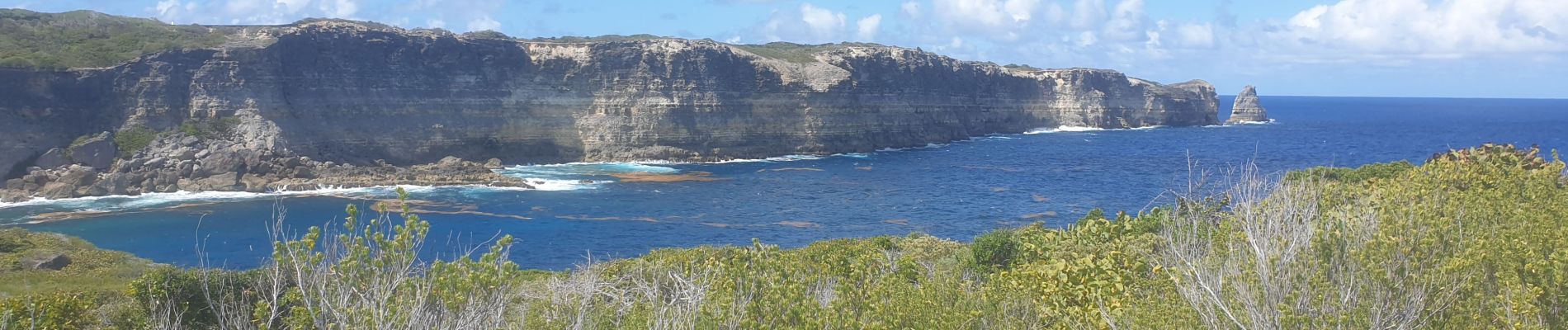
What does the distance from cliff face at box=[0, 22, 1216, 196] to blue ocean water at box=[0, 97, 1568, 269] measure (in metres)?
4.93

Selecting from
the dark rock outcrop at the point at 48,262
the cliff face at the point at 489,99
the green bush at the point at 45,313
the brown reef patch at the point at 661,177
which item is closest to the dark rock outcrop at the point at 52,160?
the cliff face at the point at 489,99

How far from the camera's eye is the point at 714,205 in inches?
2557

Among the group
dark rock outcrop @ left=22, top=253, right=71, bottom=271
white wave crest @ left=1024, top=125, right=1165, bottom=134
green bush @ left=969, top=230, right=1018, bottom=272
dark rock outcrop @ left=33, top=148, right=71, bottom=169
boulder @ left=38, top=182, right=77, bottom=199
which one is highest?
dark rock outcrop @ left=33, top=148, right=71, bottom=169

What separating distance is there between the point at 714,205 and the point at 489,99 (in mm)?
32677

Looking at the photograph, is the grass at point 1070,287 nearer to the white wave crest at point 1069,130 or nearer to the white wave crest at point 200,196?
the white wave crest at point 200,196

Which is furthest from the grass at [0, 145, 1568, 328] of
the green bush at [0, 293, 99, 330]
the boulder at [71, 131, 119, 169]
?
the boulder at [71, 131, 119, 169]

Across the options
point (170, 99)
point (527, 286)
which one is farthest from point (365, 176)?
point (527, 286)

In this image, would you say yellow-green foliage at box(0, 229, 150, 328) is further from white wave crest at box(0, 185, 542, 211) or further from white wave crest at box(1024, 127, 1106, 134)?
white wave crest at box(1024, 127, 1106, 134)

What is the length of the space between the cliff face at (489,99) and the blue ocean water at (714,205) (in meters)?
4.93

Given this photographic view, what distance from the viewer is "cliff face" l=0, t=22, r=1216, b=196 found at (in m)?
73.1

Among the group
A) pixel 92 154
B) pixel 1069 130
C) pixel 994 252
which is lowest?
pixel 1069 130

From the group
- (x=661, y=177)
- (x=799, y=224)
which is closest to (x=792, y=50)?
(x=661, y=177)

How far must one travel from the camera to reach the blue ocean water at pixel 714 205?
167 feet

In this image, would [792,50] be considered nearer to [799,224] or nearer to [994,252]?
→ [799,224]
